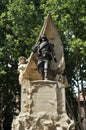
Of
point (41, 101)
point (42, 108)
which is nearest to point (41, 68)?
point (41, 101)

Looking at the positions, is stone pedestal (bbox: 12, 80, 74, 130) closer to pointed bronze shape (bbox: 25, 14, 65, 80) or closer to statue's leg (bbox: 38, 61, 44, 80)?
statue's leg (bbox: 38, 61, 44, 80)

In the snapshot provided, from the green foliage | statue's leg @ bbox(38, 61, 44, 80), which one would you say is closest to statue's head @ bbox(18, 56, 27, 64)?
statue's leg @ bbox(38, 61, 44, 80)

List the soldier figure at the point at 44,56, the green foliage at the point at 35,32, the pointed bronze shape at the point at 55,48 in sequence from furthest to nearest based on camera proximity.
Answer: the green foliage at the point at 35,32
the pointed bronze shape at the point at 55,48
the soldier figure at the point at 44,56

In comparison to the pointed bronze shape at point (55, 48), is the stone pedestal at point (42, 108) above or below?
below

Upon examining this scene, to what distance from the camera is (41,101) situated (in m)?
12.9

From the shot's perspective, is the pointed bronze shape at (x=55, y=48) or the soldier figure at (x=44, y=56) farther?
the pointed bronze shape at (x=55, y=48)

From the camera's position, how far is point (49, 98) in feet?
42.4

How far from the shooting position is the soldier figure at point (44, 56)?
13.5m

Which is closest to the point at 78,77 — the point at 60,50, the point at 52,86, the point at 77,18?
the point at 77,18

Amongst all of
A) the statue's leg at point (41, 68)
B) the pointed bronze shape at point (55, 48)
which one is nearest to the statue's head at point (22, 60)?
the pointed bronze shape at point (55, 48)

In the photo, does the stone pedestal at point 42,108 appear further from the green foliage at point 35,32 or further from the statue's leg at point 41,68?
the green foliage at point 35,32

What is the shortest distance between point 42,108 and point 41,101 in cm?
26

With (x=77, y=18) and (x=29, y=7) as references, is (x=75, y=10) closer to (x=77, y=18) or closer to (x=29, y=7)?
(x=77, y=18)

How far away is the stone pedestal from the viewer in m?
12.5
